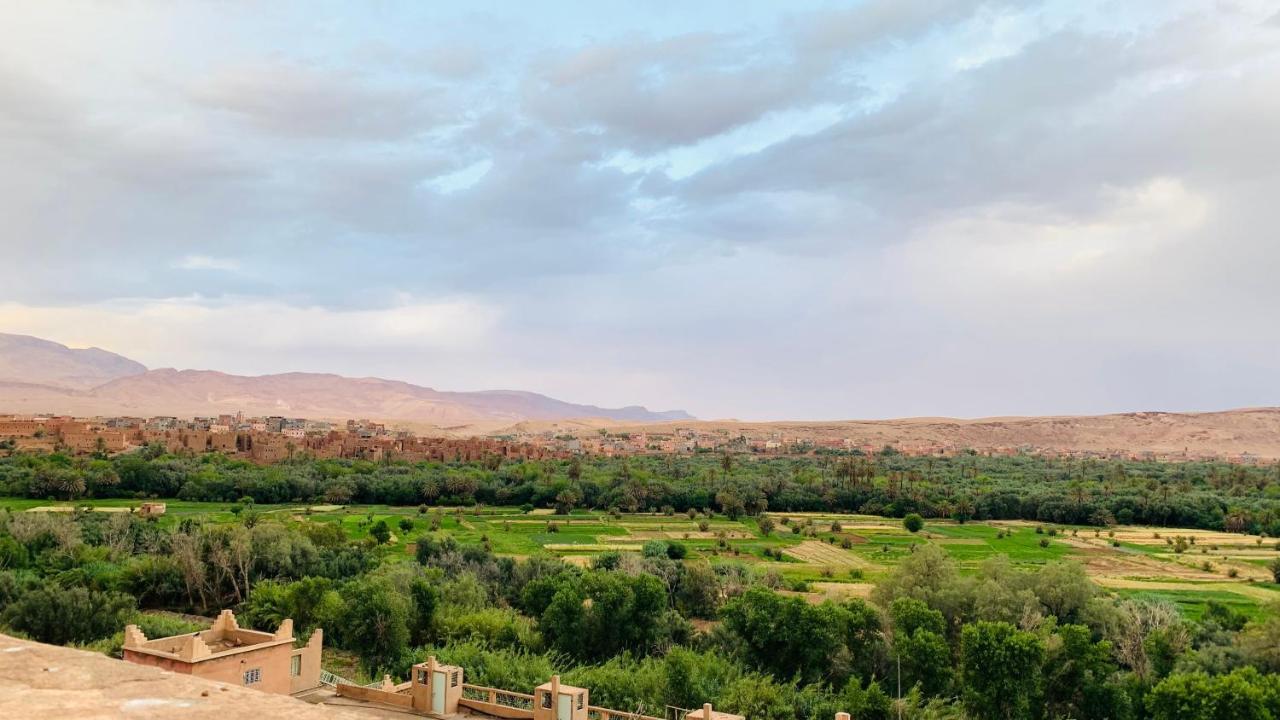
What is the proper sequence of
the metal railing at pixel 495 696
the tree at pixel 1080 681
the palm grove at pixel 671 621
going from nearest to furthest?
the metal railing at pixel 495 696
the palm grove at pixel 671 621
the tree at pixel 1080 681

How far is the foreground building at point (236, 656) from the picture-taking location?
21297 millimetres

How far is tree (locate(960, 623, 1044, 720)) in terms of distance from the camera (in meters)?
26.8

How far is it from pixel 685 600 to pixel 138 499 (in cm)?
5768

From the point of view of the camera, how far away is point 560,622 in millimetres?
34625

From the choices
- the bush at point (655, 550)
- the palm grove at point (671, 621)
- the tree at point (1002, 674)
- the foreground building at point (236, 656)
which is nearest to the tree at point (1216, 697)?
the palm grove at point (671, 621)

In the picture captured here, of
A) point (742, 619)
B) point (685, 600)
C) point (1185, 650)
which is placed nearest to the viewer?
point (1185, 650)

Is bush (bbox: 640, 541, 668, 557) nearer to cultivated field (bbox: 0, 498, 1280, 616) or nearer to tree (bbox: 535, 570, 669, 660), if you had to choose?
cultivated field (bbox: 0, 498, 1280, 616)

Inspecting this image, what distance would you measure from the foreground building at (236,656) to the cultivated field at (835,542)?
26.8m

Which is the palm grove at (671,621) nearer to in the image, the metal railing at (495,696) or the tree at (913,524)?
the metal railing at (495,696)

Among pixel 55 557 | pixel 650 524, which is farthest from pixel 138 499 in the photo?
pixel 650 524

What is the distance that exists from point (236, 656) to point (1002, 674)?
20.0 meters

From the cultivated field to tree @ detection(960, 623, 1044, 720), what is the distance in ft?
57.5

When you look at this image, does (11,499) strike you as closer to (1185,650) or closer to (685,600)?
(685,600)

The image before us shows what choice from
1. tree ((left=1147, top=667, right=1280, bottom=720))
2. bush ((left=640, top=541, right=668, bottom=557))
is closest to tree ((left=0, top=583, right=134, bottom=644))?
bush ((left=640, top=541, right=668, bottom=557))
